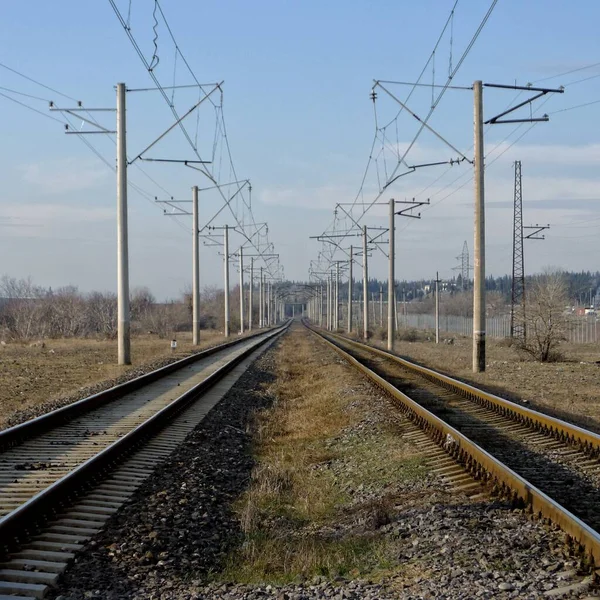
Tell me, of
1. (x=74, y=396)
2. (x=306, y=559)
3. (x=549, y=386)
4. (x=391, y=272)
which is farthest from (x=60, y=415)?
(x=391, y=272)

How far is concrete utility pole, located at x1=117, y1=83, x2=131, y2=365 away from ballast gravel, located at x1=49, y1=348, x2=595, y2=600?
17.8 metres

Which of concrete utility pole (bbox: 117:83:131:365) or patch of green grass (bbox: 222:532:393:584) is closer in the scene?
patch of green grass (bbox: 222:532:393:584)

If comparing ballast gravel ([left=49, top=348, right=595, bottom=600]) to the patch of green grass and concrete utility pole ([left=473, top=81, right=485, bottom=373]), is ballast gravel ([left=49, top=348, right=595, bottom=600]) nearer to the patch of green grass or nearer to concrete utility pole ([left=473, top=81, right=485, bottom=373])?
the patch of green grass

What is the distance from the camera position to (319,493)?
30.8 feet

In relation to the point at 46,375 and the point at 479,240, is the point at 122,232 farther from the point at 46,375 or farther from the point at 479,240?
the point at 479,240

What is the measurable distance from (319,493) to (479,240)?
609 inches

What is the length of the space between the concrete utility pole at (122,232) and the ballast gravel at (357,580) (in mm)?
17805

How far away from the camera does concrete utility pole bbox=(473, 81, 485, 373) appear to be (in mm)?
23547

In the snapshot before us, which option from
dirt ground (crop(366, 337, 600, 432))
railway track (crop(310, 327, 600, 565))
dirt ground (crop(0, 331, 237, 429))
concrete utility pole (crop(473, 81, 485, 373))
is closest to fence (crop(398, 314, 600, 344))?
dirt ground (crop(366, 337, 600, 432))

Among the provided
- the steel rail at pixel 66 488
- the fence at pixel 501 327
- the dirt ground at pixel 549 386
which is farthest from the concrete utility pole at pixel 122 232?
the fence at pixel 501 327

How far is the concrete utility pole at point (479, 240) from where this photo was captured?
23.5m

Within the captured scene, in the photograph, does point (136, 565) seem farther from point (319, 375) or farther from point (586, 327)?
point (586, 327)

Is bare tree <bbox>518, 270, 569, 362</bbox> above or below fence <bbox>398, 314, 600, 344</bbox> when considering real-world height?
above

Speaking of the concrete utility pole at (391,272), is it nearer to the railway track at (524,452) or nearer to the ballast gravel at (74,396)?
the ballast gravel at (74,396)
